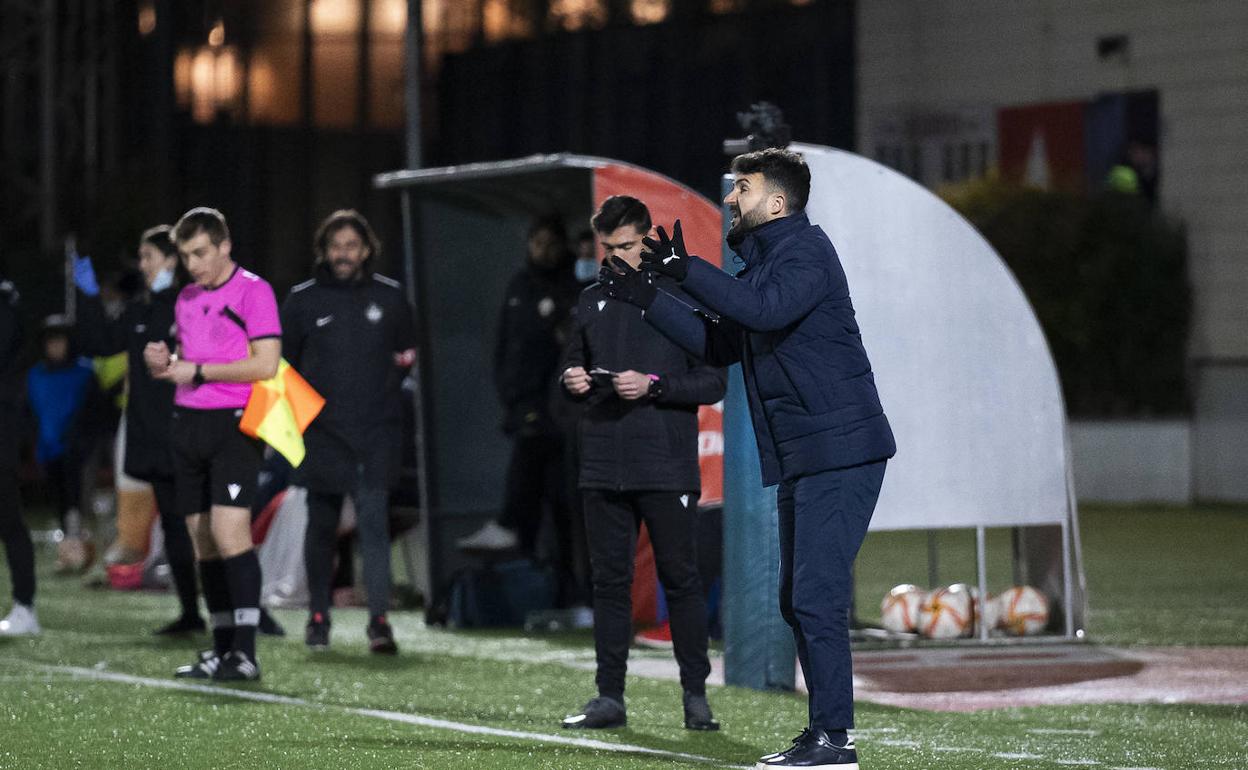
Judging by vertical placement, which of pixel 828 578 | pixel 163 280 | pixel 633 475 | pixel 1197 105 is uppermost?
pixel 1197 105

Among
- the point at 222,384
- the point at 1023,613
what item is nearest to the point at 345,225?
the point at 222,384

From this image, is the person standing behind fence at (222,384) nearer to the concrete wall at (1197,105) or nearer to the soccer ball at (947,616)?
the soccer ball at (947,616)

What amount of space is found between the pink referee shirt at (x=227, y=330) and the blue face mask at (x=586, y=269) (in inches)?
114

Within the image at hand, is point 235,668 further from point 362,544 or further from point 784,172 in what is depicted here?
point 784,172

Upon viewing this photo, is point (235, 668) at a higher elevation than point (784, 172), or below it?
below

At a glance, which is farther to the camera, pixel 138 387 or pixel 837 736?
pixel 138 387

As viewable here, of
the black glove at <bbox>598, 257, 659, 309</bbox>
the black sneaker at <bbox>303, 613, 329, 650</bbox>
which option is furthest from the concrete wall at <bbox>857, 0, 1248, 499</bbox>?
the black glove at <bbox>598, 257, 659, 309</bbox>

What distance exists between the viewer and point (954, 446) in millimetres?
10070

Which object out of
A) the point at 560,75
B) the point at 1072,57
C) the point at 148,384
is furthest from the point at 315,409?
the point at 560,75

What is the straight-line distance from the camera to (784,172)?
20.5 feet

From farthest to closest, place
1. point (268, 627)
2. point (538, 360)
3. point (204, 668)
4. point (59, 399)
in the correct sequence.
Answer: point (59, 399)
point (538, 360)
point (268, 627)
point (204, 668)

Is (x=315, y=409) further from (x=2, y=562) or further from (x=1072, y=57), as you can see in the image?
(x=1072, y=57)

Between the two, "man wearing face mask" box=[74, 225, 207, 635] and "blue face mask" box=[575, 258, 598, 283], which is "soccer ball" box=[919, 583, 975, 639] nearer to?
"blue face mask" box=[575, 258, 598, 283]

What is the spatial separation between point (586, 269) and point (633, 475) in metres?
4.02
